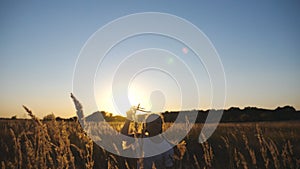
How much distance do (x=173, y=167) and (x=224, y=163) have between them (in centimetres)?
135

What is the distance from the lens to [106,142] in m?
3.94

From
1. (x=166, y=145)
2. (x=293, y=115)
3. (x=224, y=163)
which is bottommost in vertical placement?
(x=224, y=163)

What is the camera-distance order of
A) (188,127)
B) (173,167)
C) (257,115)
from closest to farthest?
(188,127), (173,167), (257,115)

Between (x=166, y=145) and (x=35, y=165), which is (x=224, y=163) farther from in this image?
(x=35, y=165)

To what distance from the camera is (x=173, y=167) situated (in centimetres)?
452

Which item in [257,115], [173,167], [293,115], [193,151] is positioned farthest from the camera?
[257,115]

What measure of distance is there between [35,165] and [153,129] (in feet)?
7.27

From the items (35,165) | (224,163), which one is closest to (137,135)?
(35,165)

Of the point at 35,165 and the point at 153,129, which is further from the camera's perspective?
the point at 153,129

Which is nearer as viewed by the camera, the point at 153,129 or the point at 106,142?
the point at 106,142

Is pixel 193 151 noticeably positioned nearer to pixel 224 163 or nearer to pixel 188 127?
pixel 224 163

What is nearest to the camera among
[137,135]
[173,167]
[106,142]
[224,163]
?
[137,135]

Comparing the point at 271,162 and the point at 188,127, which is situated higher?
the point at 188,127

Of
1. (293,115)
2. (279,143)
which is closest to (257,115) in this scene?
(293,115)
